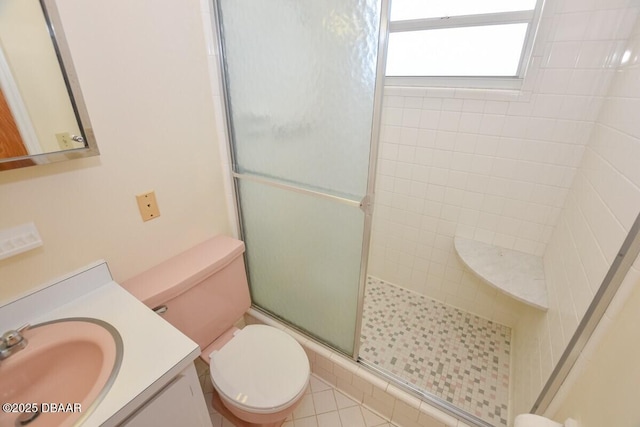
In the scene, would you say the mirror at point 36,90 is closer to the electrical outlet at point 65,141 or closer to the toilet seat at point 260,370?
the electrical outlet at point 65,141

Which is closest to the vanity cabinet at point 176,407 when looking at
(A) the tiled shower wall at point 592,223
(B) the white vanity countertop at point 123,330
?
(B) the white vanity countertop at point 123,330

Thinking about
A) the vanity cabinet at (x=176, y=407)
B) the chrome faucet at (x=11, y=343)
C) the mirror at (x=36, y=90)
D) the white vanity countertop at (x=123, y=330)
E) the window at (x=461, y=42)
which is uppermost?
the window at (x=461, y=42)

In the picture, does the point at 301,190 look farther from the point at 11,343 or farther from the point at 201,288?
the point at 11,343

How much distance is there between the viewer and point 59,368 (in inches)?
29.4

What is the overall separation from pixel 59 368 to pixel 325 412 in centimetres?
113

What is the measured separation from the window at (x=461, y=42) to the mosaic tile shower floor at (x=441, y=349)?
1417 mm

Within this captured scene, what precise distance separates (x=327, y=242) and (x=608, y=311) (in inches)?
34.3

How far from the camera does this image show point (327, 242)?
1.20 m

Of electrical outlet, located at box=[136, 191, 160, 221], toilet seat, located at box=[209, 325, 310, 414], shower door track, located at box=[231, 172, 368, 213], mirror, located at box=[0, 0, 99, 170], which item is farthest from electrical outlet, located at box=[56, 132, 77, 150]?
toilet seat, located at box=[209, 325, 310, 414]

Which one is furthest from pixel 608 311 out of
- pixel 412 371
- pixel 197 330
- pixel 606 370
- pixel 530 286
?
pixel 197 330

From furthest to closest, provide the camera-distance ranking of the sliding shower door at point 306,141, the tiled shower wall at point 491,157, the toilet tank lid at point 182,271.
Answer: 1. the tiled shower wall at point 491,157
2. the toilet tank lid at point 182,271
3. the sliding shower door at point 306,141

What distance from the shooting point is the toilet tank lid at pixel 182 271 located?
99cm

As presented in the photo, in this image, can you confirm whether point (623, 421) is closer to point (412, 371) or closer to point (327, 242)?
point (327, 242)

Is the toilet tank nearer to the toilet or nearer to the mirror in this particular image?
the toilet
